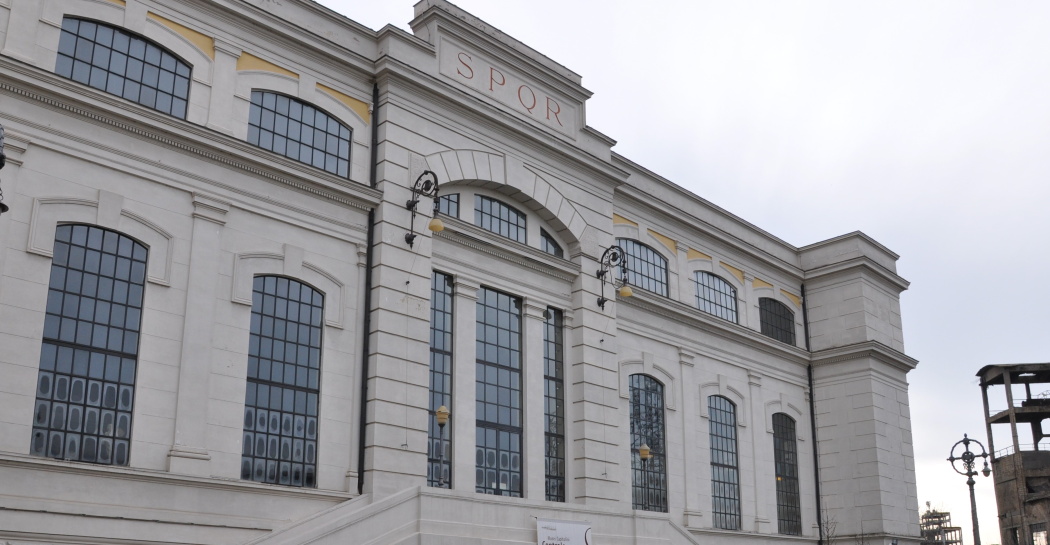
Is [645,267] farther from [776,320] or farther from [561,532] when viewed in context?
[561,532]

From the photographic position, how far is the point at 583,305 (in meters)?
32.1

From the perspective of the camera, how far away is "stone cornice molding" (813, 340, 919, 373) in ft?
140

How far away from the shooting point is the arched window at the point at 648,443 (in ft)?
112

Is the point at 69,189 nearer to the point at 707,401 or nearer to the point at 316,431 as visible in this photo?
the point at 316,431

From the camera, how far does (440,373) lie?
2786cm

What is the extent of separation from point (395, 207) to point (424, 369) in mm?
4403

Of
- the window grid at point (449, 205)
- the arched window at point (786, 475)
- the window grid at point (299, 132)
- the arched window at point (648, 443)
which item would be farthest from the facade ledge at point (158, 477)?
the arched window at point (786, 475)

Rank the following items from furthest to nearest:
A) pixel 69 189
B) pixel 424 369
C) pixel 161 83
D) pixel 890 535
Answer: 1. pixel 890 535
2. pixel 424 369
3. pixel 161 83
4. pixel 69 189

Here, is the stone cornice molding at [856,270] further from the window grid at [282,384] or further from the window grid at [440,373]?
the window grid at [282,384]

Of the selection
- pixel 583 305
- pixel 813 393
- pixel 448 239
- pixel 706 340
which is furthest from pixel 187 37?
pixel 813 393

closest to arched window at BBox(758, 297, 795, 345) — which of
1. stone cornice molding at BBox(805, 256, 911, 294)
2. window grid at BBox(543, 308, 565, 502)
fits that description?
stone cornice molding at BBox(805, 256, 911, 294)

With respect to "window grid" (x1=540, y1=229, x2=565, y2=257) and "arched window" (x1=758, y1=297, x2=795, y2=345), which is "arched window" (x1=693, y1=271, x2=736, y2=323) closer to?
"arched window" (x1=758, y1=297, x2=795, y2=345)

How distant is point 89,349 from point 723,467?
24058 mm

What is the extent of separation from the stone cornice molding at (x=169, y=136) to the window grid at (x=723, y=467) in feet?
56.9
